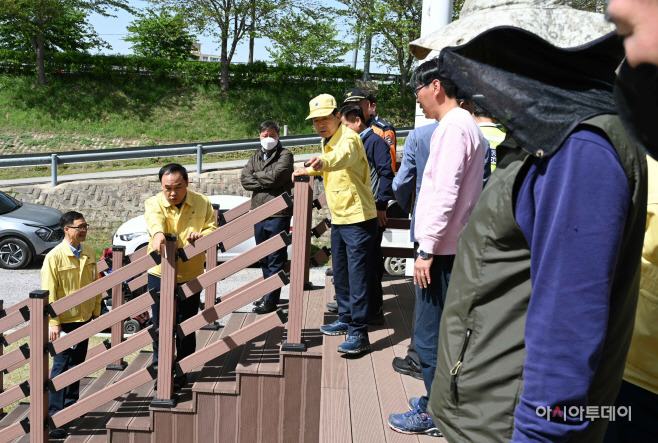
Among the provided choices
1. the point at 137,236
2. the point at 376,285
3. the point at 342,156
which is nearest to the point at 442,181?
the point at 342,156

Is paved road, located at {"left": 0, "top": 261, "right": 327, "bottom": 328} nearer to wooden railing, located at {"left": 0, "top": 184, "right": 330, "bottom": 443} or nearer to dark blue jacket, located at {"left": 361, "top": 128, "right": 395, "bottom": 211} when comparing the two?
dark blue jacket, located at {"left": 361, "top": 128, "right": 395, "bottom": 211}

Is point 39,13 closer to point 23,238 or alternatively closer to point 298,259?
point 23,238

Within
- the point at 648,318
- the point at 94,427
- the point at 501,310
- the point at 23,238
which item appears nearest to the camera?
the point at 501,310

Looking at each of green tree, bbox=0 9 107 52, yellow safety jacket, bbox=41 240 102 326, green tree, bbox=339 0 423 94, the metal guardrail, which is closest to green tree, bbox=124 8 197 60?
green tree, bbox=0 9 107 52

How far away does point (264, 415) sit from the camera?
4.07 m

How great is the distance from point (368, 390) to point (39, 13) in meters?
23.7

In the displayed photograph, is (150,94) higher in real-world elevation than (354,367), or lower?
higher

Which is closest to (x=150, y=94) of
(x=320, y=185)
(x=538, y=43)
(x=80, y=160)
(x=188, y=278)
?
(x=80, y=160)

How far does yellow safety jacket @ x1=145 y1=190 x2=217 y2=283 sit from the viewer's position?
4477mm

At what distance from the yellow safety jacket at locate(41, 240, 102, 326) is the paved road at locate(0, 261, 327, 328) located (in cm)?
373

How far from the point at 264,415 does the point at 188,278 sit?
124 cm

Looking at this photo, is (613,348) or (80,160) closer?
(613,348)

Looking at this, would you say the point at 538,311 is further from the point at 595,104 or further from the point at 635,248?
the point at 595,104

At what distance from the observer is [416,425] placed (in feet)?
10.1
